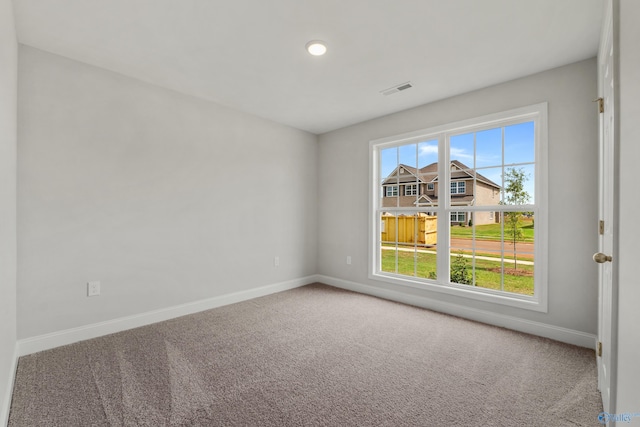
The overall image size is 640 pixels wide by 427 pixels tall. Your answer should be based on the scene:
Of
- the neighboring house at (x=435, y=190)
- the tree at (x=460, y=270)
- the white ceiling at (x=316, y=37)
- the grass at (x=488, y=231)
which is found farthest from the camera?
the tree at (x=460, y=270)

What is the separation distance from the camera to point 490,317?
9.80 feet

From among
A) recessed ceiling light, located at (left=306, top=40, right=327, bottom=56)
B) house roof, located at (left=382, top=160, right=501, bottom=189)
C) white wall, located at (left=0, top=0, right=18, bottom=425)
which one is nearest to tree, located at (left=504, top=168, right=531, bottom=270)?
house roof, located at (left=382, top=160, right=501, bottom=189)

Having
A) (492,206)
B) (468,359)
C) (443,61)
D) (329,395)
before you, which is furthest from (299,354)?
(443,61)

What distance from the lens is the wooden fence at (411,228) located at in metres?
3.66

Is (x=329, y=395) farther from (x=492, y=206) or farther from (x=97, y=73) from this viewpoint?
(x=97, y=73)

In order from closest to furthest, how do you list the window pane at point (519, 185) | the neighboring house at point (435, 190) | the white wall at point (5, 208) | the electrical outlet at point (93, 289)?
the white wall at point (5, 208) < the electrical outlet at point (93, 289) < the window pane at point (519, 185) < the neighboring house at point (435, 190)

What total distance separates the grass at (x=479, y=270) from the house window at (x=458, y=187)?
30.9 inches

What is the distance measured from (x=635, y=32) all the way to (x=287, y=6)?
67.8 inches

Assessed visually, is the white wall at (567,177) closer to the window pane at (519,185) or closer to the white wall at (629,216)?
the window pane at (519,185)

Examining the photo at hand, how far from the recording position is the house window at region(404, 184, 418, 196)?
3764 millimetres

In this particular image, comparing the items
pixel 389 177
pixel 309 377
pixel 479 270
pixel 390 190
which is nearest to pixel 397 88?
pixel 389 177

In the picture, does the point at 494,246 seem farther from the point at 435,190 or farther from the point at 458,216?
the point at 435,190

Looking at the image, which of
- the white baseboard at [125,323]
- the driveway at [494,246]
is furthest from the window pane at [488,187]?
the white baseboard at [125,323]

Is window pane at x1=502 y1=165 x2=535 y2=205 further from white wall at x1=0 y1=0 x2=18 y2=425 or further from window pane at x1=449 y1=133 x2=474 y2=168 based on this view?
white wall at x1=0 y1=0 x2=18 y2=425
